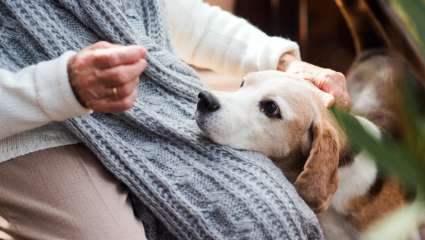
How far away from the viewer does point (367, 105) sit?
4.81 ft

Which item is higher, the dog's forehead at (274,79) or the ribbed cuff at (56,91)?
the ribbed cuff at (56,91)

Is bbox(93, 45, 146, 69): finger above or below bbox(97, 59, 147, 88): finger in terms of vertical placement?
above

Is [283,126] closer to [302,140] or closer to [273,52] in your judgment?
[302,140]

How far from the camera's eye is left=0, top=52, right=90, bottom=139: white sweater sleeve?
35.7 inches

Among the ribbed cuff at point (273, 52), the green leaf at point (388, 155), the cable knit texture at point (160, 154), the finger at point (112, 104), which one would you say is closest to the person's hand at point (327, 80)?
the ribbed cuff at point (273, 52)

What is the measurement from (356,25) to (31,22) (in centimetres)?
103

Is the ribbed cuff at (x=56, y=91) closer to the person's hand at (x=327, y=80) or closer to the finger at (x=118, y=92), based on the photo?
the finger at (x=118, y=92)

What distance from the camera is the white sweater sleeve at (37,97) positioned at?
35.7 inches

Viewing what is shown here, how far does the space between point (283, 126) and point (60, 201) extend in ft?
1.21

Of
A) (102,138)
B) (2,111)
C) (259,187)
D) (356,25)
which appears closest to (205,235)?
(259,187)

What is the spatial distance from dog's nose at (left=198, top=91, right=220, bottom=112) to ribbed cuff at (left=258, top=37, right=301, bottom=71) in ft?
0.94

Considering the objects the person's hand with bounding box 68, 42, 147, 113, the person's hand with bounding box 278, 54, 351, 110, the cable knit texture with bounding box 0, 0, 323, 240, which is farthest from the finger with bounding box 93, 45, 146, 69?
the person's hand with bounding box 278, 54, 351, 110

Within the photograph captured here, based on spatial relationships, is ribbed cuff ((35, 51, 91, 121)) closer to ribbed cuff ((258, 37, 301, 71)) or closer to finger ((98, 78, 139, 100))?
finger ((98, 78, 139, 100))

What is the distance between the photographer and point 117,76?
34.8 inches
